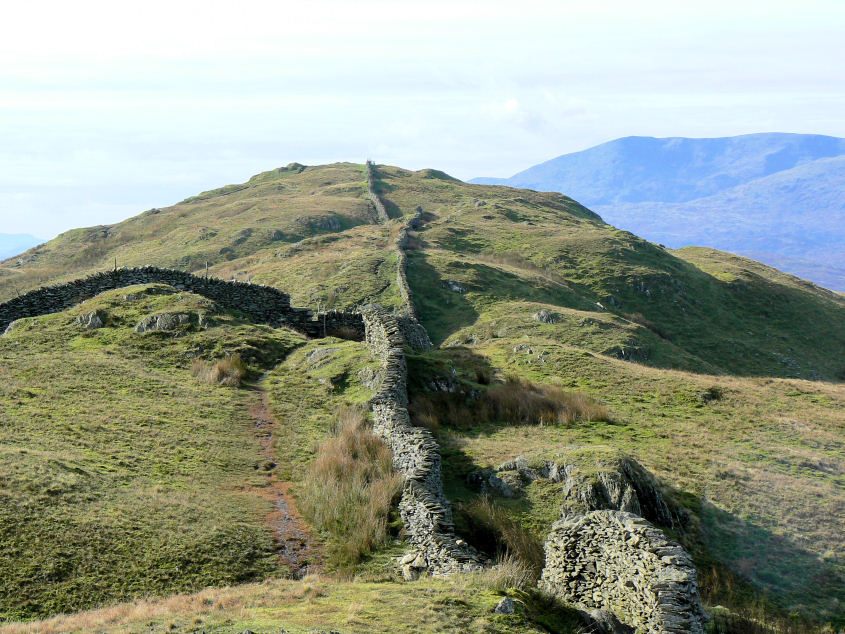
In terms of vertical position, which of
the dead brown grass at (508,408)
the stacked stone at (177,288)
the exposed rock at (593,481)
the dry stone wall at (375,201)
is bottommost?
the exposed rock at (593,481)

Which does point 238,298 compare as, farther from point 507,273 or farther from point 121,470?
point 507,273

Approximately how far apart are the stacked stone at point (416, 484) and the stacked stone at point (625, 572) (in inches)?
65.9

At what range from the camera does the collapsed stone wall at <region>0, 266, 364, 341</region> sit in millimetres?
34219

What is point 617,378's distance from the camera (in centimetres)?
2958

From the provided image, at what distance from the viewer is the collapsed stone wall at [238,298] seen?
1347 inches

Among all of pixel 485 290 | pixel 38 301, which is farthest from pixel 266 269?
pixel 38 301

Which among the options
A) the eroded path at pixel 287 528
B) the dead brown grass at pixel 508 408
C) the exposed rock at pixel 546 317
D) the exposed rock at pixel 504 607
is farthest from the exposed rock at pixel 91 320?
the exposed rock at pixel 546 317

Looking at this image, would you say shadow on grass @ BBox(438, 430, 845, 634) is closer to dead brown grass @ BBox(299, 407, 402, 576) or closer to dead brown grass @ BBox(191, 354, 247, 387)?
dead brown grass @ BBox(299, 407, 402, 576)

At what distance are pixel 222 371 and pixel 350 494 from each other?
1163 cm

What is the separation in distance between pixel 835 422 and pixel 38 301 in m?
35.9

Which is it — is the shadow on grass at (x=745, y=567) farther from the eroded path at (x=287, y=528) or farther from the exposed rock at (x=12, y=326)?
the exposed rock at (x=12, y=326)

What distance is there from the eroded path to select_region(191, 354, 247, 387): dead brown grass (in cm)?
565

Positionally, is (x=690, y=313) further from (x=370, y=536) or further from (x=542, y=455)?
(x=370, y=536)

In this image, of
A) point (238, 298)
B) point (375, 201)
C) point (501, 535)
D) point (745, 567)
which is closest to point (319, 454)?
point (501, 535)
